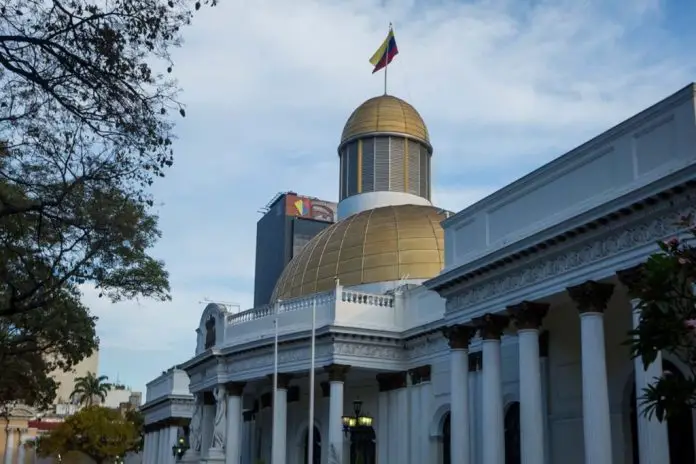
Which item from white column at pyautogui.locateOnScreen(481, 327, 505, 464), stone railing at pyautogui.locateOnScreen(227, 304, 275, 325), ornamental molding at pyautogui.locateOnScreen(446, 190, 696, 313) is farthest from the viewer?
stone railing at pyautogui.locateOnScreen(227, 304, 275, 325)

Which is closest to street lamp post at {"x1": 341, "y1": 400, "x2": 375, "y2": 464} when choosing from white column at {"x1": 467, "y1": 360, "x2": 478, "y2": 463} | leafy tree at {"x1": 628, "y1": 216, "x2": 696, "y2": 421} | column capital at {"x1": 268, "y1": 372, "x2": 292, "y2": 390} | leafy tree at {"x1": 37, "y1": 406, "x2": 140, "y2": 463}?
column capital at {"x1": 268, "y1": 372, "x2": 292, "y2": 390}

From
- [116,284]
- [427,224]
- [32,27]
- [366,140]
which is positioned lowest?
[116,284]

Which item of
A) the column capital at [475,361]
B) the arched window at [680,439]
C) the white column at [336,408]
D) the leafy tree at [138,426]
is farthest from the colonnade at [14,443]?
the arched window at [680,439]

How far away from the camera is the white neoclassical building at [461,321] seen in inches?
738

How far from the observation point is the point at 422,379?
104 feet

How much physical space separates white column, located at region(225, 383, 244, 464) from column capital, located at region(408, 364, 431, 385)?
7383 millimetres

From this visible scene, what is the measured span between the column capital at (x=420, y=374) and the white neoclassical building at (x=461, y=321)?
56mm

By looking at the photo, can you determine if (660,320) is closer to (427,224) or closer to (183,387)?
(427,224)

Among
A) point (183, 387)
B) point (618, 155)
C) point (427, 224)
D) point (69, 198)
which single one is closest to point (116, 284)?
point (69, 198)

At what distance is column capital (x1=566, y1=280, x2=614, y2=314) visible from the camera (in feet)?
63.1

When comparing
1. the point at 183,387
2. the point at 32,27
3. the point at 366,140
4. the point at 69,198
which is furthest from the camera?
the point at 183,387

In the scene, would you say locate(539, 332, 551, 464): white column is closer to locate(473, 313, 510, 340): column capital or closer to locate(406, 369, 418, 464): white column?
locate(473, 313, 510, 340): column capital

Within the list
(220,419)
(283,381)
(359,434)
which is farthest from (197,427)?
(359,434)

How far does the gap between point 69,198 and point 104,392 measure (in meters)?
81.2
